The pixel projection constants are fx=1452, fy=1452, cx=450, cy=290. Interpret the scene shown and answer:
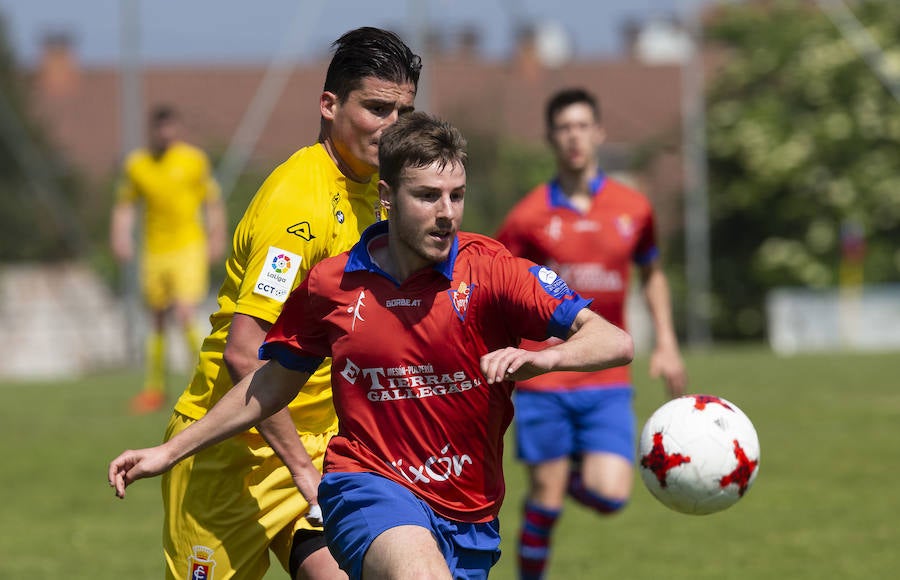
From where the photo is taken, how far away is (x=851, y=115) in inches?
1271

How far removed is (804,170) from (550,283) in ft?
96.6

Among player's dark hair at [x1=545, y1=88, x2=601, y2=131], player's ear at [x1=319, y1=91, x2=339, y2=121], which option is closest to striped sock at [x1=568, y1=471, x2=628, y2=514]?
player's dark hair at [x1=545, y1=88, x2=601, y2=131]

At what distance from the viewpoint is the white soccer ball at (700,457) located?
463 centimetres

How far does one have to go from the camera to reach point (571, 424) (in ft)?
25.3

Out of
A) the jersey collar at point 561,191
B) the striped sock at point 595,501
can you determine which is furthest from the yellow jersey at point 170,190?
the striped sock at point 595,501

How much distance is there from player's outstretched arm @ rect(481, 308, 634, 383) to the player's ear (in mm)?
1100

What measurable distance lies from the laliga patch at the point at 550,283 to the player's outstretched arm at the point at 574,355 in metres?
0.09

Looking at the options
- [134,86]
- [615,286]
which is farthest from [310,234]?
[134,86]

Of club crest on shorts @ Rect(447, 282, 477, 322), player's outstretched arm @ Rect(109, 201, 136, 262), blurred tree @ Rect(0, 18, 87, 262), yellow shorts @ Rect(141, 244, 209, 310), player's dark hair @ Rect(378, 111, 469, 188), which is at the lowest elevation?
club crest on shorts @ Rect(447, 282, 477, 322)

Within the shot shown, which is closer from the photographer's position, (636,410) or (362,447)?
(362,447)

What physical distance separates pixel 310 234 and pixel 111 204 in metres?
29.1

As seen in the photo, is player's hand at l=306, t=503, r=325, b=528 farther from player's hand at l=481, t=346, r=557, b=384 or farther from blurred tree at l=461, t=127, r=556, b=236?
blurred tree at l=461, t=127, r=556, b=236

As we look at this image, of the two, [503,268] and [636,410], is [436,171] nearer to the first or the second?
[503,268]

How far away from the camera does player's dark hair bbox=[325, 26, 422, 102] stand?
14.9 ft
